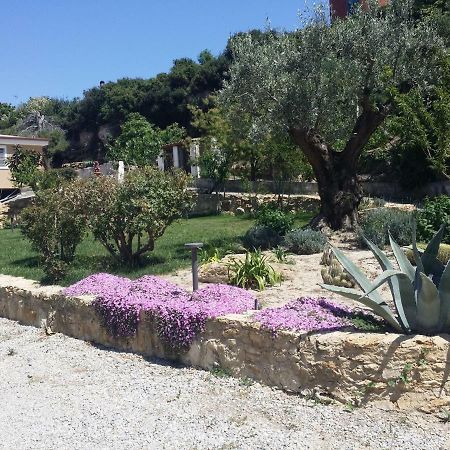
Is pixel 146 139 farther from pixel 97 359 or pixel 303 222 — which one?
pixel 97 359

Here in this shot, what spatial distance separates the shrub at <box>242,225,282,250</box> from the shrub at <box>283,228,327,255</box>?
46 cm

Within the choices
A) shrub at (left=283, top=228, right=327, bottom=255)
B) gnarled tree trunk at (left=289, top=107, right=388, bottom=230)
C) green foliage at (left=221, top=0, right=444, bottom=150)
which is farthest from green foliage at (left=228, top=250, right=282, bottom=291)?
gnarled tree trunk at (left=289, top=107, right=388, bottom=230)

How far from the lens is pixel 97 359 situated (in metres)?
7.42

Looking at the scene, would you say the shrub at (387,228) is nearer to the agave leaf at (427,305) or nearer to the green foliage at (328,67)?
the green foliage at (328,67)

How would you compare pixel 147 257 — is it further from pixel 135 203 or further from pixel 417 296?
pixel 417 296

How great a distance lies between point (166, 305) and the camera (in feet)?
22.9

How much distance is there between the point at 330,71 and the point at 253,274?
228 inches

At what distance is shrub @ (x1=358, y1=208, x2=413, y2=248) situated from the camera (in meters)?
11.9

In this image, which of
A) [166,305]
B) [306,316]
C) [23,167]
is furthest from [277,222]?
[23,167]

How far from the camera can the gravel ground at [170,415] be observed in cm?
483

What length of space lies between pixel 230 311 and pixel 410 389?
216cm

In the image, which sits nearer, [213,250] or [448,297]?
[448,297]

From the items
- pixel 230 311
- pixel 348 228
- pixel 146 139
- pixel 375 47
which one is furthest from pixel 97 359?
pixel 146 139

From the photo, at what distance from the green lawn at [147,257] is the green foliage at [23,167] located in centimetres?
1182
